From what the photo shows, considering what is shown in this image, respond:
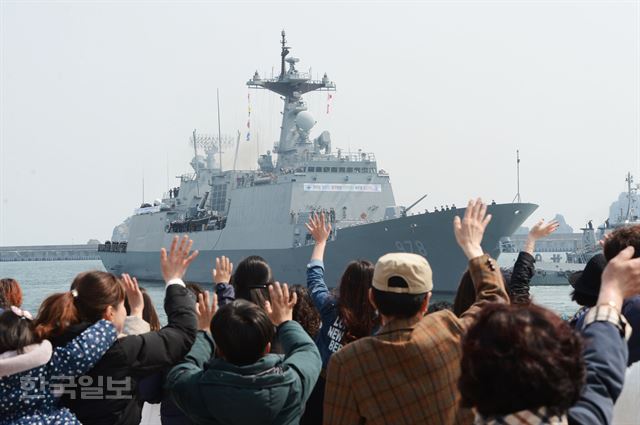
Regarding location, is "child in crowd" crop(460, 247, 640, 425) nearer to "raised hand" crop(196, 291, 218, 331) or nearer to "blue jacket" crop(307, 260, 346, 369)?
"raised hand" crop(196, 291, 218, 331)

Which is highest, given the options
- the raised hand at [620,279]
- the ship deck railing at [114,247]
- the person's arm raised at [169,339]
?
the raised hand at [620,279]

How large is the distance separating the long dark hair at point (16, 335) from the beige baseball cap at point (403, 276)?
3.82 feet

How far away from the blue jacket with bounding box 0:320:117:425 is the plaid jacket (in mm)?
810

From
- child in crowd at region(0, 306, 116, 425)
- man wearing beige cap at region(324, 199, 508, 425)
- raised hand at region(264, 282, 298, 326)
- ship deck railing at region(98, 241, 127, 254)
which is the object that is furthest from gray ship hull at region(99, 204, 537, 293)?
man wearing beige cap at region(324, 199, 508, 425)

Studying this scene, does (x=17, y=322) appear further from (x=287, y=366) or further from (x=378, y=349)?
(x=378, y=349)

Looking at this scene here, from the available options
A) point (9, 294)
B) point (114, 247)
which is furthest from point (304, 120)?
point (9, 294)

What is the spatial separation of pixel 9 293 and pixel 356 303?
204 cm

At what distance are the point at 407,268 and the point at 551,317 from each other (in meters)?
0.68

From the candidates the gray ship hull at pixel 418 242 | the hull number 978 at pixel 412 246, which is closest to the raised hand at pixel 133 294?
the gray ship hull at pixel 418 242

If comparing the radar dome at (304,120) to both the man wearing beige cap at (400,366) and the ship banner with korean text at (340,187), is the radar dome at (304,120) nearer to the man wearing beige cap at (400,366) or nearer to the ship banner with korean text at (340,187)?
the ship banner with korean text at (340,187)

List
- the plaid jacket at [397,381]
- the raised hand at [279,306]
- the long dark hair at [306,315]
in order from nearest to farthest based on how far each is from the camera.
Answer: the plaid jacket at [397,381] → the raised hand at [279,306] → the long dark hair at [306,315]

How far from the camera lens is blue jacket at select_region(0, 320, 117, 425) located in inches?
101

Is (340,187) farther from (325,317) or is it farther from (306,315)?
(325,317)

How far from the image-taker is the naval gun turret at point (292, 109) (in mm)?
33562
